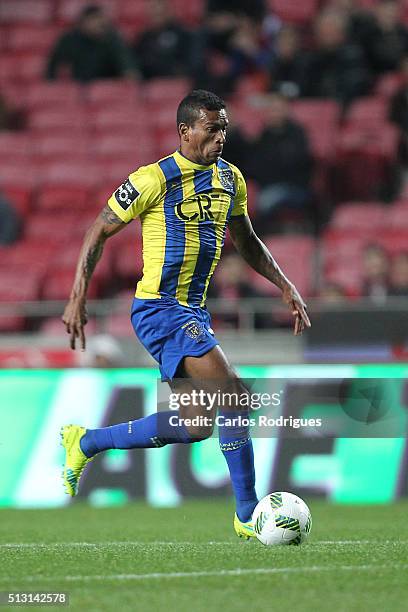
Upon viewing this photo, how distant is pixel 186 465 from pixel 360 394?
1.41 meters

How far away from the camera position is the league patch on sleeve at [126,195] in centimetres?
583

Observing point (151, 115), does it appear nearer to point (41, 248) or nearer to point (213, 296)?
point (41, 248)

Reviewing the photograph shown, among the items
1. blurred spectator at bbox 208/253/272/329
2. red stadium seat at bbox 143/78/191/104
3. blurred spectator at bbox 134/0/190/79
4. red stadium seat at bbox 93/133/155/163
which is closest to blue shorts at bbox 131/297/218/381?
blurred spectator at bbox 208/253/272/329

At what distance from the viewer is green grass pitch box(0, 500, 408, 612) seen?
4234 mm

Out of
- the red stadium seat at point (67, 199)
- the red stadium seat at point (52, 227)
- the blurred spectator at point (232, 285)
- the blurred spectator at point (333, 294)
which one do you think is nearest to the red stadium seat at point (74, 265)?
the red stadium seat at point (52, 227)

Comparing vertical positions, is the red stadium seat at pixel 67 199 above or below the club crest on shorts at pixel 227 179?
below

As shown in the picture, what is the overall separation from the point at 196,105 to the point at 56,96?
9.67 meters

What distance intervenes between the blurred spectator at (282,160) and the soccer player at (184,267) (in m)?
6.91

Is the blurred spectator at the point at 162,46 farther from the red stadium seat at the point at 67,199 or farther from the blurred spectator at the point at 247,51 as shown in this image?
the red stadium seat at the point at 67,199

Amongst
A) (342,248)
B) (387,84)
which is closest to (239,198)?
(342,248)

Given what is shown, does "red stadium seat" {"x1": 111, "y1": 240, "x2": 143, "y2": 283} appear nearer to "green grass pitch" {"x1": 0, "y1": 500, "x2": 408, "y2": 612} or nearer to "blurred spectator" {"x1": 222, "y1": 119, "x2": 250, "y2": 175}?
"blurred spectator" {"x1": 222, "y1": 119, "x2": 250, "y2": 175}

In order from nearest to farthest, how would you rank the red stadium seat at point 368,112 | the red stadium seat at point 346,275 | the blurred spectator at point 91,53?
1. the red stadium seat at point 346,275
2. the red stadium seat at point 368,112
3. the blurred spectator at point 91,53

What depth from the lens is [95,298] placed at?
1288cm

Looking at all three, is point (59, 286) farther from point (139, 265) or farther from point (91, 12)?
point (91, 12)
